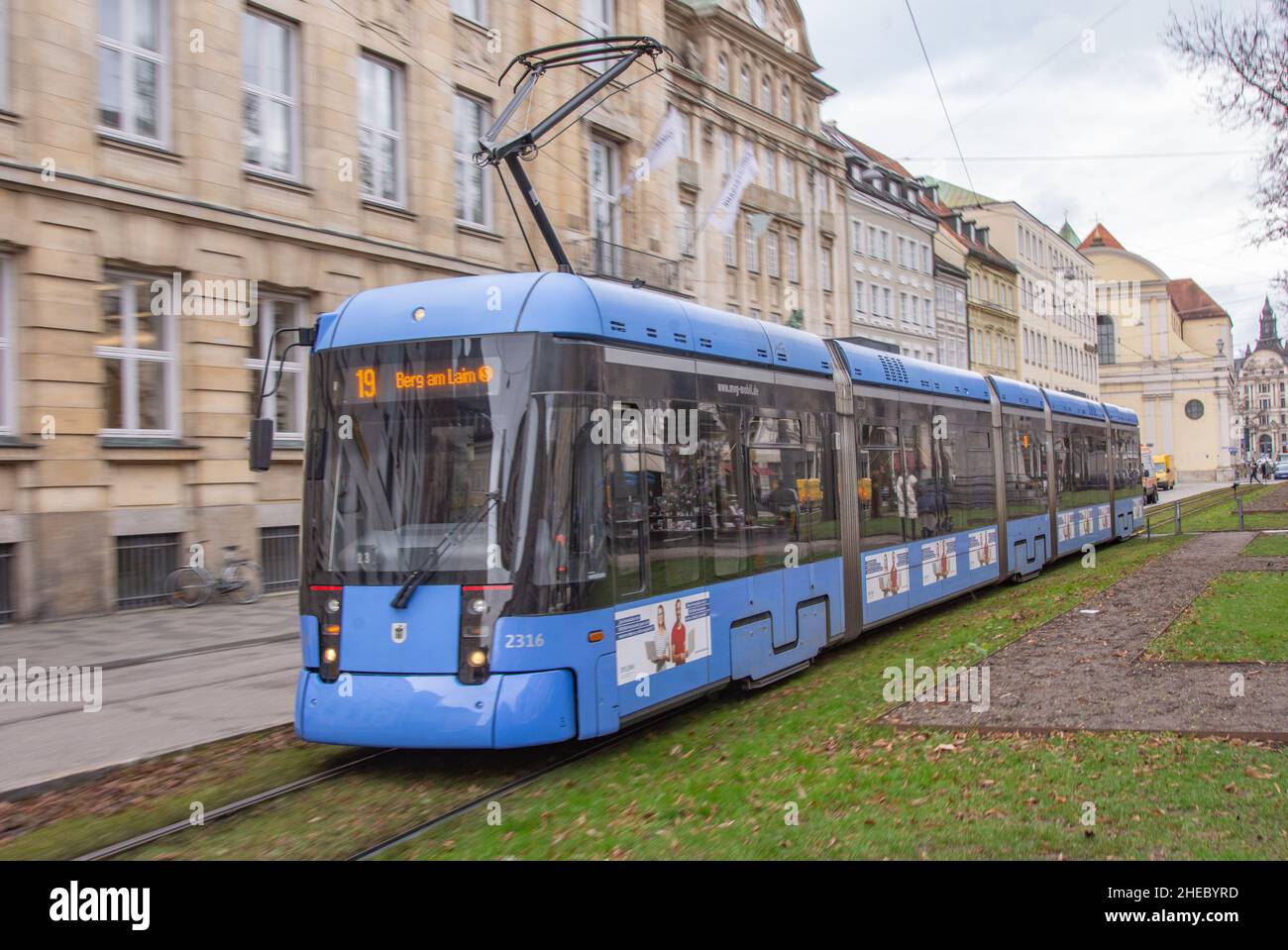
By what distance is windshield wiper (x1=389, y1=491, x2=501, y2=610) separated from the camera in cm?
747

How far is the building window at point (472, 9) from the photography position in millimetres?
24406

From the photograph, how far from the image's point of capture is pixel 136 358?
17406mm

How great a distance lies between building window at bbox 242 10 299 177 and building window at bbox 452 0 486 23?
4753mm

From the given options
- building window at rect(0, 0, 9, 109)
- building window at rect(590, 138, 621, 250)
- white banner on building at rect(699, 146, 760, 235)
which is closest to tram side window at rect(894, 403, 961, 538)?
building window at rect(0, 0, 9, 109)

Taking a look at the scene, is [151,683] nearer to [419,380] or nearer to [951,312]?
[419,380]

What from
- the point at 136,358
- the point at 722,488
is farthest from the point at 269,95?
the point at 722,488

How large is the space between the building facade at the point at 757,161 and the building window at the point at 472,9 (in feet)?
33.5

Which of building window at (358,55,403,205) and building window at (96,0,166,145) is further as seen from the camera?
building window at (358,55,403,205)

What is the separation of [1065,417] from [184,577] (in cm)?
1606

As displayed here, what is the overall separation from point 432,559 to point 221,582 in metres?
11.5
